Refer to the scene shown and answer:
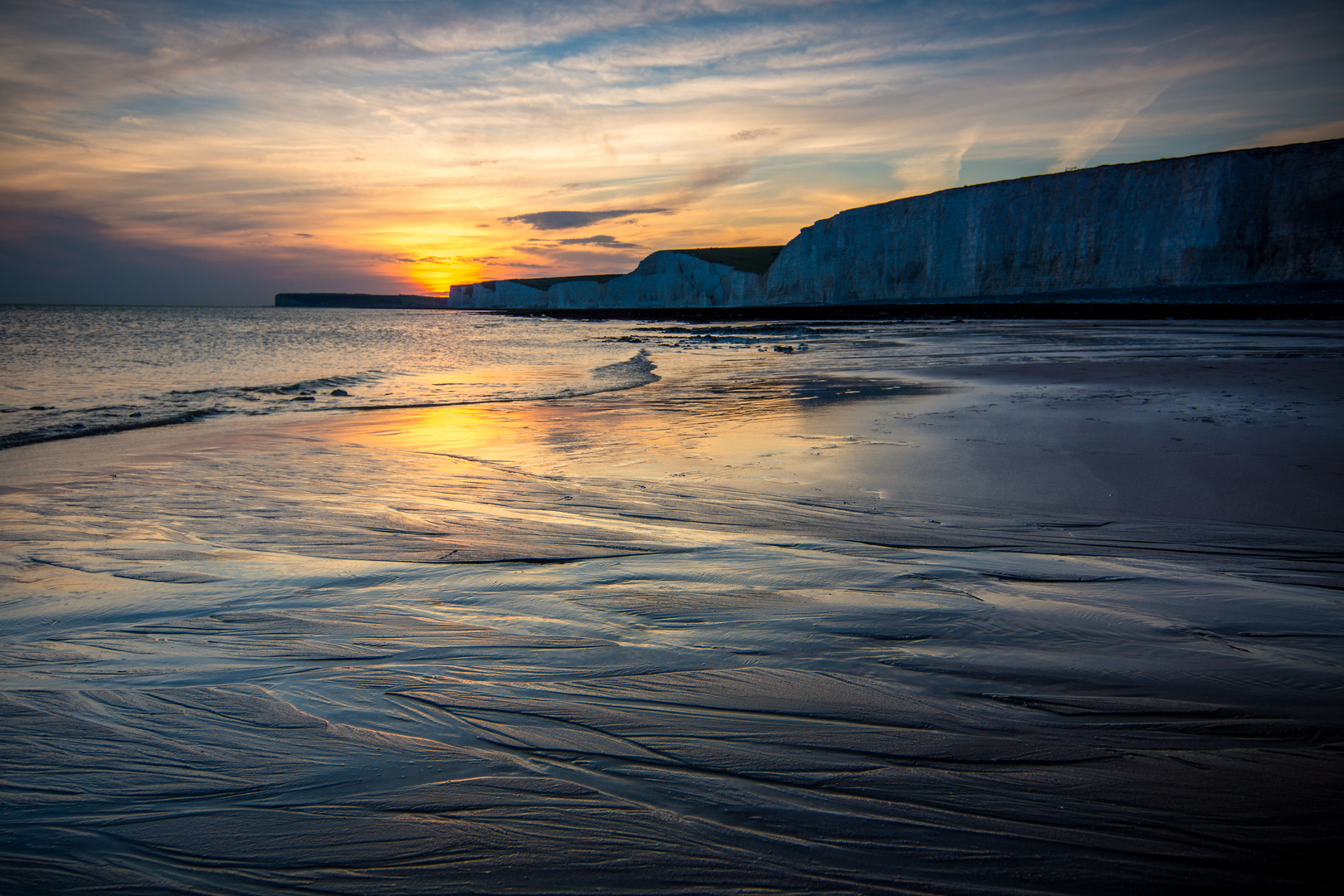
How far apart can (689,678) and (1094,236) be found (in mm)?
60137

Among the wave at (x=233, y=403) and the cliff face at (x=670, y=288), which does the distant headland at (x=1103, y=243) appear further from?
the wave at (x=233, y=403)

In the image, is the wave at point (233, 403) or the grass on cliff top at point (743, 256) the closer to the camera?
the wave at point (233, 403)

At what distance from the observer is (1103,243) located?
164 feet

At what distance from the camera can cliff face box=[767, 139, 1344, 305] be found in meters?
42.8

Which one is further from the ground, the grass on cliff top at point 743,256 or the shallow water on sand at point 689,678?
the grass on cliff top at point 743,256

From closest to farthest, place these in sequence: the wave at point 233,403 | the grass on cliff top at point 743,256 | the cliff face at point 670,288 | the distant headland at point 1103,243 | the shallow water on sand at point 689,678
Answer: the shallow water on sand at point 689,678 → the wave at point 233,403 → the distant headland at point 1103,243 → the cliff face at point 670,288 → the grass on cliff top at point 743,256

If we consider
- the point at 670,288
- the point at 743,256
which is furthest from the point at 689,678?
the point at 743,256

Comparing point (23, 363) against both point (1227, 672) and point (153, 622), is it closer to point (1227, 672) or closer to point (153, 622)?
point (153, 622)

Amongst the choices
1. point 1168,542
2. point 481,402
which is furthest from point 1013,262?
point 1168,542

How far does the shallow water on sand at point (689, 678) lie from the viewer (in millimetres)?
1419

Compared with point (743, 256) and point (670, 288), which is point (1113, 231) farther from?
point (743, 256)

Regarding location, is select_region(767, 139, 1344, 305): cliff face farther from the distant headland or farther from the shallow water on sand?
the shallow water on sand

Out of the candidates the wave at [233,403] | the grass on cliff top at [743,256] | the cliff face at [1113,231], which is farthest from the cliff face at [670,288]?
the wave at [233,403]

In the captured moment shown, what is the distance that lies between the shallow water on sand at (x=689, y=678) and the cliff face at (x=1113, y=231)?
53.6 meters
